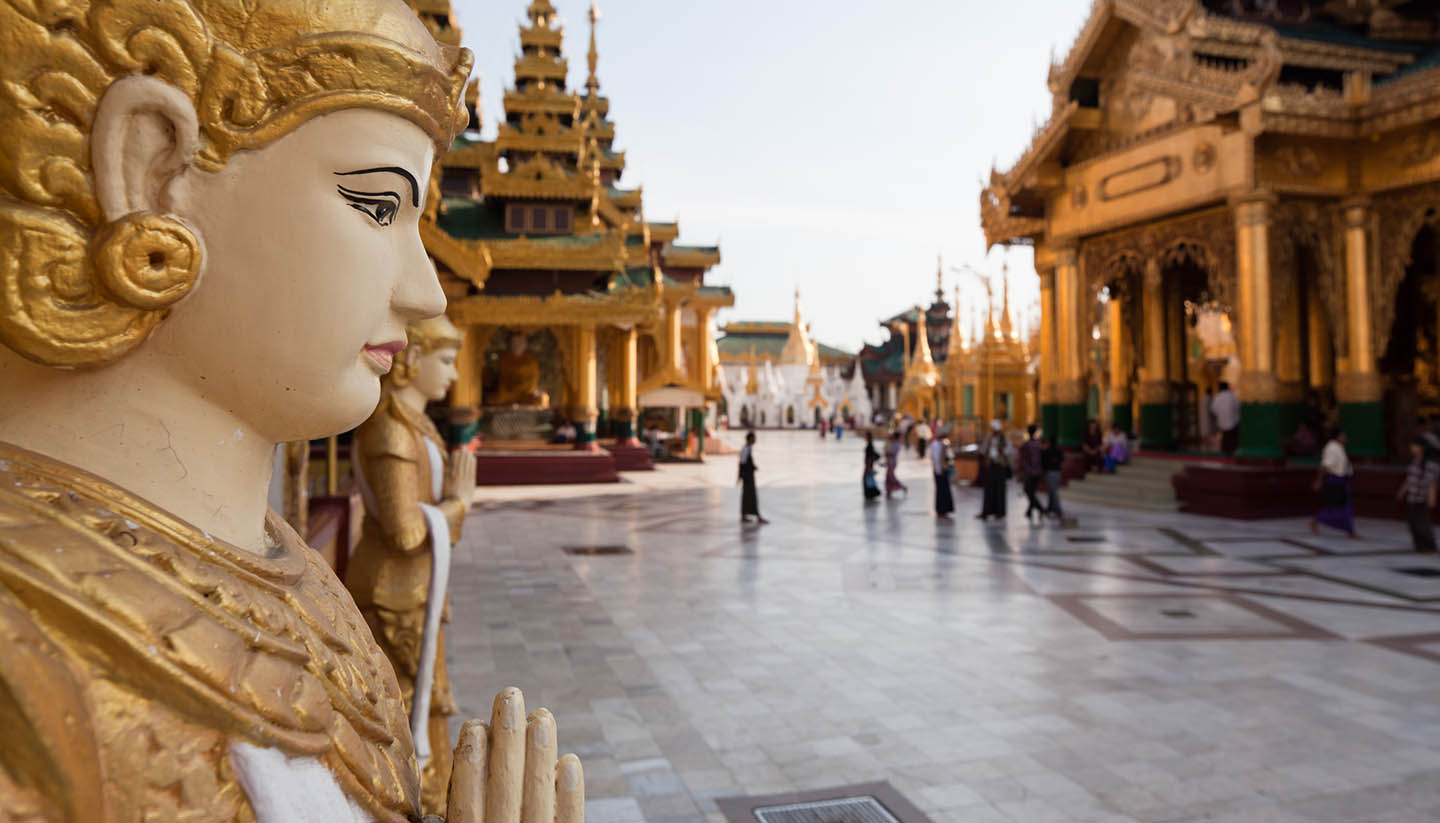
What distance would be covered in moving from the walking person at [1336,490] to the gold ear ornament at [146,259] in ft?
41.5

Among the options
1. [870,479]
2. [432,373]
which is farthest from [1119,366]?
[432,373]

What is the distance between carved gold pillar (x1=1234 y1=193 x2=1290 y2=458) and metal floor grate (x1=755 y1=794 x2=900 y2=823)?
480 inches

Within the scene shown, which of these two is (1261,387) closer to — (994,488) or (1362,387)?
(1362,387)

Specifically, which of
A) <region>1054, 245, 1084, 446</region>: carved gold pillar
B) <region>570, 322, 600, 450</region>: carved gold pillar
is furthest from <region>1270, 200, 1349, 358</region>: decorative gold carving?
<region>570, 322, 600, 450</region>: carved gold pillar

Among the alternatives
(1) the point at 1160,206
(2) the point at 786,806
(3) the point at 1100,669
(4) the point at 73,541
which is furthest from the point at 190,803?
(1) the point at 1160,206

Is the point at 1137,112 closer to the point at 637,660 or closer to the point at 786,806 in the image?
the point at 637,660

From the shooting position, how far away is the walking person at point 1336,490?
10781 mm

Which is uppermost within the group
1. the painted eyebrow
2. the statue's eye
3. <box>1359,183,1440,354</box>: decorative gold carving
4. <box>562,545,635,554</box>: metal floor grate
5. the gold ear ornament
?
<box>1359,183,1440,354</box>: decorative gold carving

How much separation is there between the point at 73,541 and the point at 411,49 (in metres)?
0.70

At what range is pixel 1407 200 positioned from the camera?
1293cm

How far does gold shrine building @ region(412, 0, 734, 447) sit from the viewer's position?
19.2 metres

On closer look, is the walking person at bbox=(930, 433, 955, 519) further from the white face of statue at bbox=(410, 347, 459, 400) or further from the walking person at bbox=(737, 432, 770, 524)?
the white face of statue at bbox=(410, 347, 459, 400)

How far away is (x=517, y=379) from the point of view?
2077 centimetres

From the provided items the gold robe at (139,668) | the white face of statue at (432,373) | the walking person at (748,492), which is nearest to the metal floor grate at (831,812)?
the white face of statue at (432,373)
